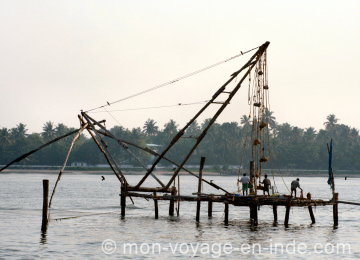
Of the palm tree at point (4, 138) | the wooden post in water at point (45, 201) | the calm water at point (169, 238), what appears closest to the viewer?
the calm water at point (169, 238)

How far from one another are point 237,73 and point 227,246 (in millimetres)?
12060

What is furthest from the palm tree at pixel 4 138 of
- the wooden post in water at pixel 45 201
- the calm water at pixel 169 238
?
the wooden post in water at pixel 45 201

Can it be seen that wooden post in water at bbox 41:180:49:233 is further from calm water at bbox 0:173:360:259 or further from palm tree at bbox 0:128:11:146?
palm tree at bbox 0:128:11:146

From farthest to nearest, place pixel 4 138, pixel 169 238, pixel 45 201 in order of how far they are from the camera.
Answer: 1. pixel 4 138
2. pixel 45 201
3. pixel 169 238

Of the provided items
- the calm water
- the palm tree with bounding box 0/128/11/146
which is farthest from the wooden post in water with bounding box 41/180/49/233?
the palm tree with bounding box 0/128/11/146

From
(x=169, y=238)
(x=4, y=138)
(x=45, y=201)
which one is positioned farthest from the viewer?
(x=4, y=138)

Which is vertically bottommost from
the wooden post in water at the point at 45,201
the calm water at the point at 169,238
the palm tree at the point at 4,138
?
the calm water at the point at 169,238

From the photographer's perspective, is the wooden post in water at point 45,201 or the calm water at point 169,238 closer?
the calm water at point 169,238

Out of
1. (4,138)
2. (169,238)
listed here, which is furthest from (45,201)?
(4,138)

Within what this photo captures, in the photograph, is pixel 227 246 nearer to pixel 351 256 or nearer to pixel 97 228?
pixel 351 256

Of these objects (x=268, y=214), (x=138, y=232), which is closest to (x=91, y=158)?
(x=268, y=214)

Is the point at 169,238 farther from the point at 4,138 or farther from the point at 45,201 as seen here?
the point at 4,138

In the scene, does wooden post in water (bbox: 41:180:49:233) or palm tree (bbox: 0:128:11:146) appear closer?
wooden post in water (bbox: 41:180:49:233)

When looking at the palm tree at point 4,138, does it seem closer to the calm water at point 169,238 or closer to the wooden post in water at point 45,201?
the calm water at point 169,238
